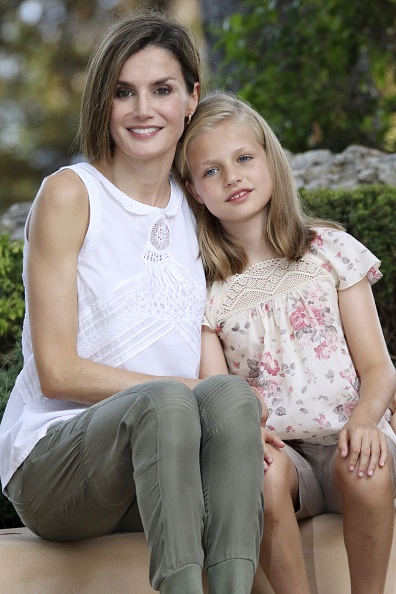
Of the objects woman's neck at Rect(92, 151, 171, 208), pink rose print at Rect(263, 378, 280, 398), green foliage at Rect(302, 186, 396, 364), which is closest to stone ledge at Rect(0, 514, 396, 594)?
pink rose print at Rect(263, 378, 280, 398)

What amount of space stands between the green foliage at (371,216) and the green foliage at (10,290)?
129cm

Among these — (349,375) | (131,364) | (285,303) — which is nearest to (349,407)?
(349,375)

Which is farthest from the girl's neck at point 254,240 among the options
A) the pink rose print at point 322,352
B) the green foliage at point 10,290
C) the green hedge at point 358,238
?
the green foliage at point 10,290

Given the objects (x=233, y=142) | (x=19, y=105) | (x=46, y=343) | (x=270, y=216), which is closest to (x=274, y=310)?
(x=270, y=216)

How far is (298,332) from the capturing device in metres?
2.90

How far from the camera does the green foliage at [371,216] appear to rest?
13.5 ft

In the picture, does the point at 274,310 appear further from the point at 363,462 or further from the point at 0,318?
the point at 0,318

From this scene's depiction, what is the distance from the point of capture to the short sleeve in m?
2.92

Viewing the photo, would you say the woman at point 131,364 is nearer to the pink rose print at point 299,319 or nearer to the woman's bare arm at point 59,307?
the woman's bare arm at point 59,307

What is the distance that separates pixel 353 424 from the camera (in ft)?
8.72

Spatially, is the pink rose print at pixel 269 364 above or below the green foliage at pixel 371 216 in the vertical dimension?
below

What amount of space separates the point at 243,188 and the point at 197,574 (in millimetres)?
1221

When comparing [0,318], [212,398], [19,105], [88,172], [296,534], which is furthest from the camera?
[19,105]

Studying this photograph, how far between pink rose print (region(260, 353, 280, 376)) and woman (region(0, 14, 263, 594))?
8.5 inches
